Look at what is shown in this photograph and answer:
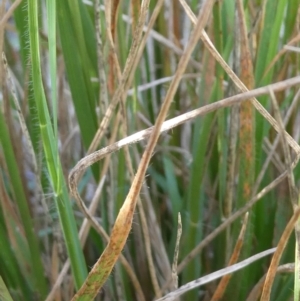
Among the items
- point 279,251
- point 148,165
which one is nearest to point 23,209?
point 148,165

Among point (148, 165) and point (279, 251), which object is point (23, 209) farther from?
point (279, 251)

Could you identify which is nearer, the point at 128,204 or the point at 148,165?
the point at 128,204

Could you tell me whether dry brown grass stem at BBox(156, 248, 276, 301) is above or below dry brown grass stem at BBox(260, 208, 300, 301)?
below

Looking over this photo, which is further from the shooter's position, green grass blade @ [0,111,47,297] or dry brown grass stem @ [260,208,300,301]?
green grass blade @ [0,111,47,297]

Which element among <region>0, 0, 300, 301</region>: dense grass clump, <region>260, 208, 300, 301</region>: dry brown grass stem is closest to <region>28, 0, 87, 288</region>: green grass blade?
<region>0, 0, 300, 301</region>: dense grass clump

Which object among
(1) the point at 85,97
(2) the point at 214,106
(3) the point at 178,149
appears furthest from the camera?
(3) the point at 178,149

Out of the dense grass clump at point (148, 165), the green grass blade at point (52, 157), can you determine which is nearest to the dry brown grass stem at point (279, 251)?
the dense grass clump at point (148, 165)

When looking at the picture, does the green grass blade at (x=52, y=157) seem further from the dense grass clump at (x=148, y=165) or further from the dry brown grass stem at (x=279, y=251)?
the dry brown grass stem at (x=279, y=251)

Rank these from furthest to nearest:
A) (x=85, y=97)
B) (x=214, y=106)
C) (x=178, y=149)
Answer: (x=178, y=149) → (x=85, y=97) → (x=214, y=106)

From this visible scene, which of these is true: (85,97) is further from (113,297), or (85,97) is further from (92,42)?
(113,297)

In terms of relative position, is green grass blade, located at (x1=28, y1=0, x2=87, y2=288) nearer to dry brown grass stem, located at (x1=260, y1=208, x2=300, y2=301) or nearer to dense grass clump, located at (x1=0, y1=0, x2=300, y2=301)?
dense grass clump, located at (x1=0, y1=0, x2=300, y2=301)

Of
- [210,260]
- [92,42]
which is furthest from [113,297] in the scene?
[92,42]
